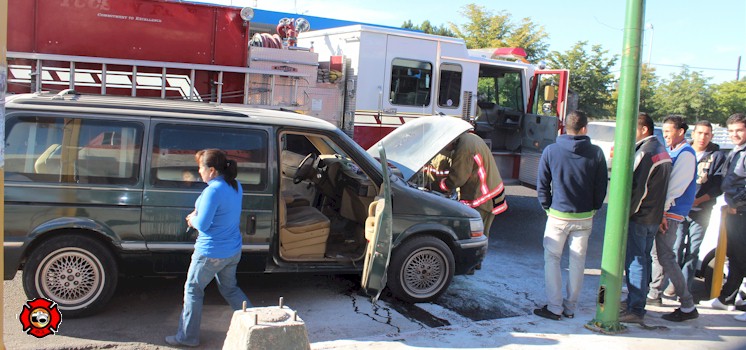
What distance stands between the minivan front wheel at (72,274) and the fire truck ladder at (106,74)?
3435 millimetres

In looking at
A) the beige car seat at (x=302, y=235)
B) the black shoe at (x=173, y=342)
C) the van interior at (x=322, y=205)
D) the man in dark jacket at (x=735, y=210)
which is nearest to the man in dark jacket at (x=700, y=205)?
the man in dark jacket at (x=735, y=210)

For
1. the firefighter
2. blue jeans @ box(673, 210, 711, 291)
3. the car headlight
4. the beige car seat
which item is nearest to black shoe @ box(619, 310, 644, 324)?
blue jeans @ box(673, 210, 711, 291)

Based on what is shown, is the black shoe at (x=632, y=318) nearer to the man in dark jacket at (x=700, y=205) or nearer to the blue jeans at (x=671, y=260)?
the blue jeans at (x=671, y=260)

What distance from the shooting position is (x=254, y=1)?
22375mm

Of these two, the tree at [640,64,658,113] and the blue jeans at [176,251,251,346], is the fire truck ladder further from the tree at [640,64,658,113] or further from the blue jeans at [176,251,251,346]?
the tree at [640,64,658,113]

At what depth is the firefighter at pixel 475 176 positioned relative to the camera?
7473 millimetres

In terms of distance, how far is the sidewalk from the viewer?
5.14 meters

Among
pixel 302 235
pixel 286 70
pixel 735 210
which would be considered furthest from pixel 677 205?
pixel 286 70

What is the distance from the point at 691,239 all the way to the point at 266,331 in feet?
15.6

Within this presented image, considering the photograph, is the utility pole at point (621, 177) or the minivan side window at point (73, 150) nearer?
the minivan side window at point (73, 150)

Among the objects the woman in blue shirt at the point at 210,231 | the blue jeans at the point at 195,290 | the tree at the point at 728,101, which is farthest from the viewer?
the tree at the point at 728,101

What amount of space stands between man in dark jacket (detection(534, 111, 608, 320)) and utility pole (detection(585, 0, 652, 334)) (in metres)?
0.20

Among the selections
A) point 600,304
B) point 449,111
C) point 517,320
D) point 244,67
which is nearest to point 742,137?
point 600,304

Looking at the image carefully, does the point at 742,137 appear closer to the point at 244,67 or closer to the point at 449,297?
the point at 449,297
